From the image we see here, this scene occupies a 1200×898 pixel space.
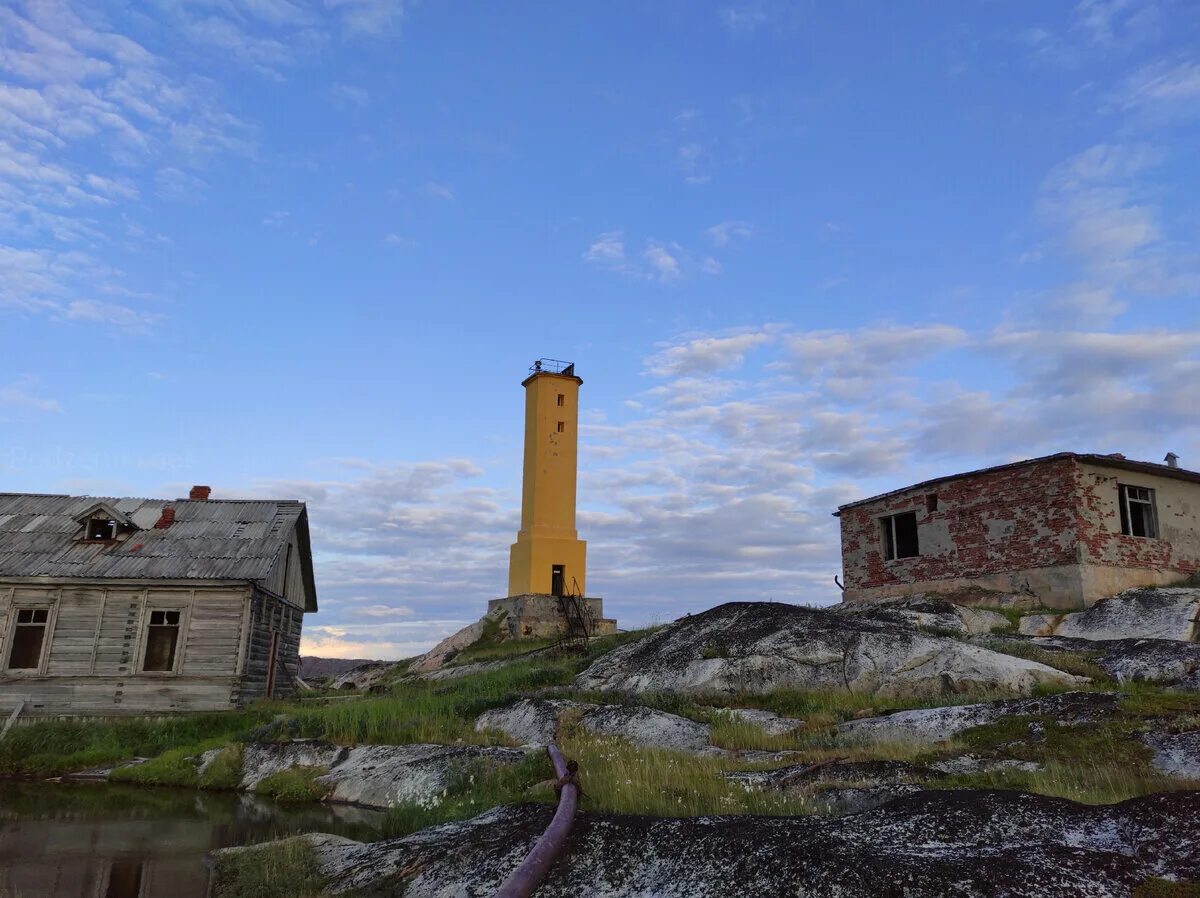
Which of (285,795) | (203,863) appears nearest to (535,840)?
(203,863)

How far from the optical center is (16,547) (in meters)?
21.1

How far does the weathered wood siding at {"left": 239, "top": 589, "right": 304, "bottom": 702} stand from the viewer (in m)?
20.8

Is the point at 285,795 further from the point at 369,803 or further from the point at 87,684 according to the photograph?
the point at 87,684

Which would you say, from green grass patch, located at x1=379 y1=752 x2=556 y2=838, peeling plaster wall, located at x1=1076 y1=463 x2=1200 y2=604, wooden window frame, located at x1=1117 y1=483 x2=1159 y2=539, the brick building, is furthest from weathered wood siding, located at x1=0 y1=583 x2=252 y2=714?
wooden window frame, located at x1=1117 y1=483 x2=1159 y2=539

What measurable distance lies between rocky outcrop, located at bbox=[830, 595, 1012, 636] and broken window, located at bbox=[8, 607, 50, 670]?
19521mm

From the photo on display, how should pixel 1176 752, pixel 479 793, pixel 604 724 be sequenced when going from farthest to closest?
pixel 604 724
pixel 479 793
pixel 1176 752

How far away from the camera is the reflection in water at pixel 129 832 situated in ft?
27.5

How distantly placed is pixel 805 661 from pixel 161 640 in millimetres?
16561

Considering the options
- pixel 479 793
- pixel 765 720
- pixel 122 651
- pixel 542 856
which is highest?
pixel 122 651

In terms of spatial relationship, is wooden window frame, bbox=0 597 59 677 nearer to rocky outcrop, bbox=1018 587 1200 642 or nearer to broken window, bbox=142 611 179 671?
broken window, bbox=142 611 179 671

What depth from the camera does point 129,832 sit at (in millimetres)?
10680

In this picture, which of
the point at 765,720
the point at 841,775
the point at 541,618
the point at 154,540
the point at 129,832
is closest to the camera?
the point at 841,775

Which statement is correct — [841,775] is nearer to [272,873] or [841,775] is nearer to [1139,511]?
[272,873]

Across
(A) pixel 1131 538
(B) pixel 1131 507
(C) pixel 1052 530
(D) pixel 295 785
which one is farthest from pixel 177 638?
(B) pixel 1131 507
